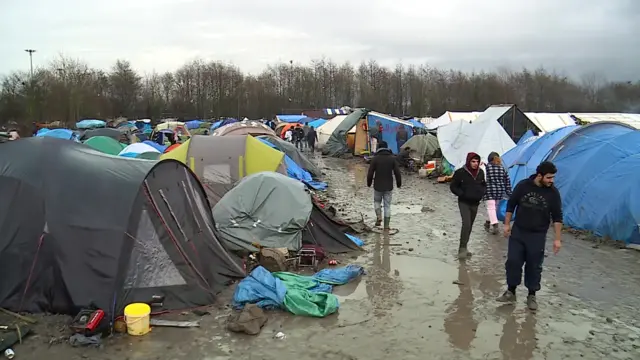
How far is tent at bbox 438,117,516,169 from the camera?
17938 millimetres

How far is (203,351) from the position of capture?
17.6ft

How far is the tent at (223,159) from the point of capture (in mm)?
12172

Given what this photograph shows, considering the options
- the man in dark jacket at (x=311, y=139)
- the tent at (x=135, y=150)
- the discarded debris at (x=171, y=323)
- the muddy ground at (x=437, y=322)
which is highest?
the tent at (x=135, y=150)

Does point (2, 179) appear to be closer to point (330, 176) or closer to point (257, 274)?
point (257, 274)

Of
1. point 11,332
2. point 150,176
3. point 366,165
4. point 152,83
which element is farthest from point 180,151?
point 152,83

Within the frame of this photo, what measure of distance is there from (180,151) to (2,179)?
6245 mm

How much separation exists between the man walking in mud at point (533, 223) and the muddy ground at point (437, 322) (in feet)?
1.53

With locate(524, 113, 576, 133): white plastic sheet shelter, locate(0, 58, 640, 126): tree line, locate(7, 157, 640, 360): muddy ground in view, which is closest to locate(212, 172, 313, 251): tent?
locate(7, 157, 640, 360): muddy ground

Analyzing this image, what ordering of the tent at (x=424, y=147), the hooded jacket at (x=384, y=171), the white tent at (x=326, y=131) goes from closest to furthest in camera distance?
1. the hooded jacket at (x=384, y=171)
2. the tent at (x=424, y=147)
3. the white tent at (x=326, y=131)

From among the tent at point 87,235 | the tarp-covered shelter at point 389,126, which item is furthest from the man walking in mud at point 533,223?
the tarp-covered shelter at point 389,126

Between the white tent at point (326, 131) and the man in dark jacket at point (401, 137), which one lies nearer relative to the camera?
the man in dark jacket at point (401, 137)

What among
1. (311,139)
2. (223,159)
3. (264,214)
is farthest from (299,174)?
(311,139)

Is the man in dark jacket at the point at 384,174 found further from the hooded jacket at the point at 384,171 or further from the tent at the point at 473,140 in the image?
Answer: the tent at the point at 473,140

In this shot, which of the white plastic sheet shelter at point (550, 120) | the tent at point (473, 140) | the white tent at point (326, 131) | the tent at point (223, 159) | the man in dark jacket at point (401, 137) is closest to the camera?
the tent at point (223, 159)
